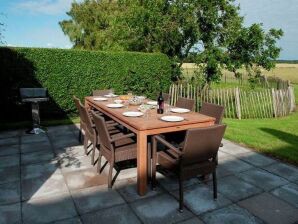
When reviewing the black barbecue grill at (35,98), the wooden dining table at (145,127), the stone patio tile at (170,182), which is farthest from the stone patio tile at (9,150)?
the stone patio tile at (170,182)

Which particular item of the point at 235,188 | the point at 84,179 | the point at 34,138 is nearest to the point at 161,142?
Result: the point at 235,188

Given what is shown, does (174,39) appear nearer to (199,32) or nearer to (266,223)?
(199,32)

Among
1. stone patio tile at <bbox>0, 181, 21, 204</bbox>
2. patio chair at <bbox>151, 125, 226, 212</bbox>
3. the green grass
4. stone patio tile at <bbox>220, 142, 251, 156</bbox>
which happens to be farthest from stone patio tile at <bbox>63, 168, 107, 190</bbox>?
the green grass

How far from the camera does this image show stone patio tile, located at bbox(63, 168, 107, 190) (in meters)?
3.93

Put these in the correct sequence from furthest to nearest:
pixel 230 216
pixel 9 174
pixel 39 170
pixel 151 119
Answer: pixel 39 170 → pixel 9 174 → pixel 151 119 → pixel 230 216

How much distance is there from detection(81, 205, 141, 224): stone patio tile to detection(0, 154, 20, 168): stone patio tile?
233 centimetres

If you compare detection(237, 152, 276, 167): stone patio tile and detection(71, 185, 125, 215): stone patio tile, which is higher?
detection(237, 152, 276, 167): stone patio tile

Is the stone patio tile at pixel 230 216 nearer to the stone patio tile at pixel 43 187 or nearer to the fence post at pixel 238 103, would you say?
the stone patio tile at pixel 43 187

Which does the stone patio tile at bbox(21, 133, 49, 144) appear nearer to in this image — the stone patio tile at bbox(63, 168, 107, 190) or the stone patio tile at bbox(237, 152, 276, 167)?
the stone patio tile at bbox(63, 168, 107, 190)

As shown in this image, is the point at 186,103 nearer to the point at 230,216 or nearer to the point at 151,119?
the point at 151,119

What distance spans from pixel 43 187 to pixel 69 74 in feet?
17.3

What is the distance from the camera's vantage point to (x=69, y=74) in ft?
28.0

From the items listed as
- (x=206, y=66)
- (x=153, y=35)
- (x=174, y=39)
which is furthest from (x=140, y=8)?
(x=206, y=66)

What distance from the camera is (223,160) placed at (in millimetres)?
4980
